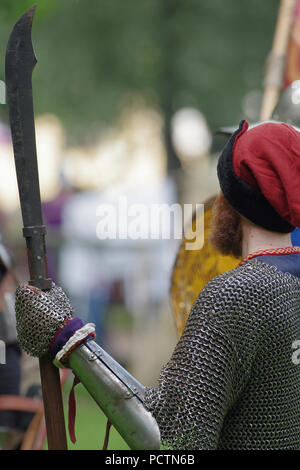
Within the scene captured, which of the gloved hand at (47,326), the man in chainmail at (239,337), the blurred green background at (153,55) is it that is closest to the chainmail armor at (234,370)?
the man in chainmail at (239,337)

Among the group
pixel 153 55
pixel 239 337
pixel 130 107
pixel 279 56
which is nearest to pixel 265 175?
pixel 239 337

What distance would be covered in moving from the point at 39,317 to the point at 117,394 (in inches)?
12.6

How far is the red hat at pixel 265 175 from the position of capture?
88.0 inches

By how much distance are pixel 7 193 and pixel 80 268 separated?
1.51 meters

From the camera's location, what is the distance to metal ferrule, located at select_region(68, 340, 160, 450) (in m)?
2.09

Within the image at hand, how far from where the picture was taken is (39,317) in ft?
7.20

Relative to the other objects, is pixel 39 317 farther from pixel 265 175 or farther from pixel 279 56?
pixel 279 56

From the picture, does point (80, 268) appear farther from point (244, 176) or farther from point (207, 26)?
point (244, 176)

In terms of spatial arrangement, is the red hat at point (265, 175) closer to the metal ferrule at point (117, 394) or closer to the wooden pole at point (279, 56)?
the metal ferrule at point (117, 394)

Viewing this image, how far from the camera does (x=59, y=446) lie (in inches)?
90.5

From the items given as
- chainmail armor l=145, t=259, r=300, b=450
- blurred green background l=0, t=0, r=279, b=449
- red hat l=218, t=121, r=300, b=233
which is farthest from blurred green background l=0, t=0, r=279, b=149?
chainmail armor l=145, t=259, r=300, b=450

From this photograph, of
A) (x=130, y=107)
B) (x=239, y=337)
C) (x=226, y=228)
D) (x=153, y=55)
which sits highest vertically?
(x=153, y=55)

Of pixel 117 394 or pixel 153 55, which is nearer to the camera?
pixel 117 394

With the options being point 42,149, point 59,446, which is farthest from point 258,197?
point 42,149
